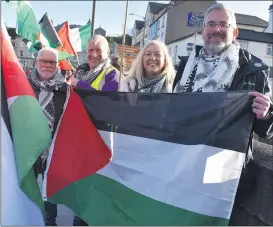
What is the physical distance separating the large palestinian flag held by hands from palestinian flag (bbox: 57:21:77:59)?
232 inches

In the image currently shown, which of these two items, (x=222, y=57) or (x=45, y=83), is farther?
(x=45, y=83)

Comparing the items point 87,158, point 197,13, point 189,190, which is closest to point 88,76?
point 87,158

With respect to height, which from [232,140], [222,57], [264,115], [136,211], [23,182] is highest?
[222,57]

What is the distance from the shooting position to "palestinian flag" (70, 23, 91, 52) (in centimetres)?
1002

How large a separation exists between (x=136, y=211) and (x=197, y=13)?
48128 millimetres

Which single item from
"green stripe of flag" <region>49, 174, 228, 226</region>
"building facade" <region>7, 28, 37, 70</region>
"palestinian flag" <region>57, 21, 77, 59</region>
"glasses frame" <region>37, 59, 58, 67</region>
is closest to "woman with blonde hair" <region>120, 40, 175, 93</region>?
"glasses frame" <region>37, 59, 58, 67</region>

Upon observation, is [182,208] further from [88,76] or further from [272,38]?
[272,38]

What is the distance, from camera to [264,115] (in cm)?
213

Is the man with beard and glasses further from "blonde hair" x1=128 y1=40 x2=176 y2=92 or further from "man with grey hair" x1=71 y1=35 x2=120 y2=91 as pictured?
"man with grey hair" x1=71 y1=35 x2=120 y2=91

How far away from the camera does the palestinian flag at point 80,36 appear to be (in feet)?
32.9

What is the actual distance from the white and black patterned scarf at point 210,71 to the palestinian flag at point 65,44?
6.12 metres

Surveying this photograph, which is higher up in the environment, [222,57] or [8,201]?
[222,57]

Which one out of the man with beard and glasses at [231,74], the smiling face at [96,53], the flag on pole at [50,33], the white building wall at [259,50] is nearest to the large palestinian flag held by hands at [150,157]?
the man with beard and glasses at [231,74]

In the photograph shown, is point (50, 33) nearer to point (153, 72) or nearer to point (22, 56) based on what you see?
point (153, 72)
